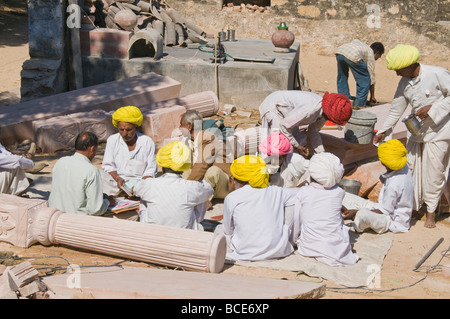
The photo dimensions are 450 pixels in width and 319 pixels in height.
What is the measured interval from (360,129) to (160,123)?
3007mm

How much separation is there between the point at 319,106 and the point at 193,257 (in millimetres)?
2795

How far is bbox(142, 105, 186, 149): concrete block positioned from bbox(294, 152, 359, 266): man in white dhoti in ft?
12.3

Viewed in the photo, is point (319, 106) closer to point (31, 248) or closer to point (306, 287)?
point (306, 287)

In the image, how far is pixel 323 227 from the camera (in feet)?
17.3

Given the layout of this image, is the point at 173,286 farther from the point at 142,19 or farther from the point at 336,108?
the point at 142,19

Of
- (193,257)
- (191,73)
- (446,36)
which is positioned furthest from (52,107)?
(446,36)

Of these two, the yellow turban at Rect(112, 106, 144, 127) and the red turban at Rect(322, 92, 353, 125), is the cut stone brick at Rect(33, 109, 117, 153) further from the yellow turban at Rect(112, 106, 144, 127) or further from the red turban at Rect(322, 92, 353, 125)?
the red turban at Rect(322, 92, 353, 125)

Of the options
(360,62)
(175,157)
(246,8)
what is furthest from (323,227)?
(246,8)

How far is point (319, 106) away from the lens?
676cm

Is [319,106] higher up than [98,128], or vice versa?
[319,106]

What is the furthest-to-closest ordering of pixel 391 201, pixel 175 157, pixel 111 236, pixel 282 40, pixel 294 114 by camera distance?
1. pixel 282 40
2. pixel 294 114
3. pixel 391 201
4. pixel 175 157
5. pixel 111 236

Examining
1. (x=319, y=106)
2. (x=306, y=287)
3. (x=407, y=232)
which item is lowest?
(x=407, y=232)

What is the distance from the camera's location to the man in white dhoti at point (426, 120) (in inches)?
242
